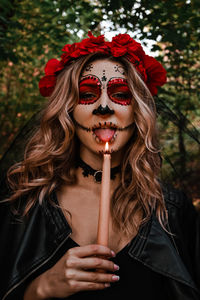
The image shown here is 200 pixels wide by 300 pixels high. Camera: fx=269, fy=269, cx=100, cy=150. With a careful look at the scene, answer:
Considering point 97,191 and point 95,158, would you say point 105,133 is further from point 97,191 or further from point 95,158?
point 97,191

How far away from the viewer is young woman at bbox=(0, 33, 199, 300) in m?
1.44

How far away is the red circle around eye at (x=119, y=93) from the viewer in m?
1.58

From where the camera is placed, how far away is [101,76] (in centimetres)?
158

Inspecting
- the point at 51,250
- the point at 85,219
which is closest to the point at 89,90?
the point at 85,219

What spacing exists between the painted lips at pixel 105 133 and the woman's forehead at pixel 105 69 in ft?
0.99

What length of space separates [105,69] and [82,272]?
1.11m

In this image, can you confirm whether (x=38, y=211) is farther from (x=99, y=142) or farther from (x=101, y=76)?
(x=101, y=76)

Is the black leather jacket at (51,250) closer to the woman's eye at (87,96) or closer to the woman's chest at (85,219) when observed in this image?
the woman's chest at (85,219)

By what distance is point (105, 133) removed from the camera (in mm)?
1533

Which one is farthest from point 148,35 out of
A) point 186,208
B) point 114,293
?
point 114,293

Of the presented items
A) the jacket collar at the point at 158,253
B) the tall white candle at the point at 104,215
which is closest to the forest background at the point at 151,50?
the jacket collar at the point at 158,253

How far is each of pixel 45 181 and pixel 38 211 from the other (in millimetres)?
186

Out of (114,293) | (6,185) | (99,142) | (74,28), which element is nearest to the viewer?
(114,293)

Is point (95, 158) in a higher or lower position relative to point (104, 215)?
higher
